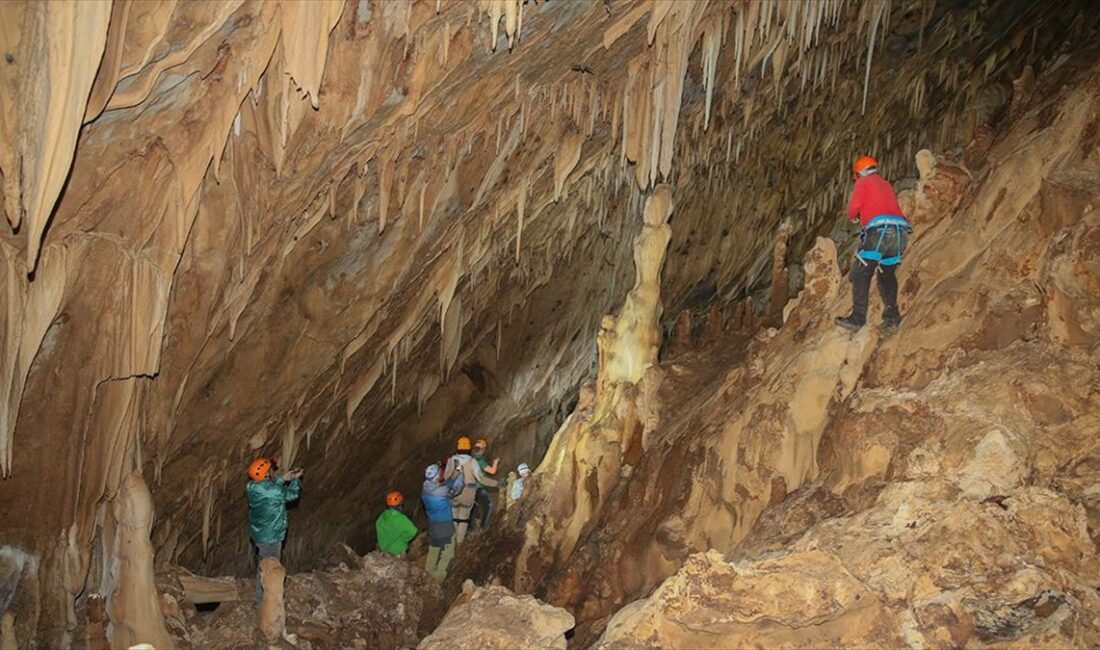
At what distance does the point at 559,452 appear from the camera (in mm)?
9578

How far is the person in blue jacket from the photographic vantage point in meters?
8.88

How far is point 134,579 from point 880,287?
591 cm

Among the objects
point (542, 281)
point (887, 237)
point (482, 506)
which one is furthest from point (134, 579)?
point (542, 281)

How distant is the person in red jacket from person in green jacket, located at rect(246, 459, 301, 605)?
4.39 m

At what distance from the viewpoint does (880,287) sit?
6.39 metres

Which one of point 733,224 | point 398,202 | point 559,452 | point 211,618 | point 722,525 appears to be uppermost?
point 733,224

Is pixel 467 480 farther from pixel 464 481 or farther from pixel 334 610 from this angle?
pixel 334 610

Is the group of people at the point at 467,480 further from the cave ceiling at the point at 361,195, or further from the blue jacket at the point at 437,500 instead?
the cave ceiling at the point at 361,195

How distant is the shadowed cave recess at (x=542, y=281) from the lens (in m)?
4.59

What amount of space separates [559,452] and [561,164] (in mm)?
2856

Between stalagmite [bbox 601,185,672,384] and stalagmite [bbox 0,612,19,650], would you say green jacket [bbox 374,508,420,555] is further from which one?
stalagmite [bbox 0,612,19,650]

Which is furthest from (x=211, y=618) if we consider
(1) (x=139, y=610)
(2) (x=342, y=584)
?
(2) (x=342, y=584)

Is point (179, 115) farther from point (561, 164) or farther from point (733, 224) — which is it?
point (733, 224)

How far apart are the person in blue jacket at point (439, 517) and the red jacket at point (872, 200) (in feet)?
14.2
